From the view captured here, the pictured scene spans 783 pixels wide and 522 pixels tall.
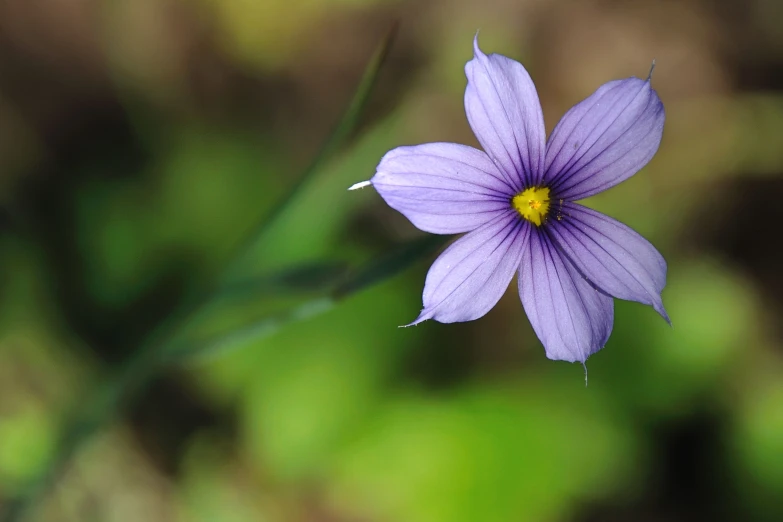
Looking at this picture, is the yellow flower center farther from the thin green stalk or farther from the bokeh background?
the bokeh background

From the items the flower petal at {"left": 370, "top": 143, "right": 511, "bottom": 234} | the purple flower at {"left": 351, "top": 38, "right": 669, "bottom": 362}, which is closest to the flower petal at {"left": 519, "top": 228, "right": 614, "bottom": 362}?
the purple flower at {"left": 351, "top": 38, "right": 669, "bottom": 362}

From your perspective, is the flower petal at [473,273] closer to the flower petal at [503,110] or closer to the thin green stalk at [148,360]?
the flower petal at [503,110]

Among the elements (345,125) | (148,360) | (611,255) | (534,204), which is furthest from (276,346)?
(611,255)

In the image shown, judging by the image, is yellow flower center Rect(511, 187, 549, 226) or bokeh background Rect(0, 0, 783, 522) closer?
yellow flower center Rect(511, 187, 549, 226)

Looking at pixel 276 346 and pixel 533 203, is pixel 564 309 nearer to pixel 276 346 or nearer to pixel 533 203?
pixel 533 203

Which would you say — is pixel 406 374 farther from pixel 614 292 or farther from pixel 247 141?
pixel 614 292


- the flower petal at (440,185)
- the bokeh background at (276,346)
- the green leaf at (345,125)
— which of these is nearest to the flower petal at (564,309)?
the flower petal at (440,185)
